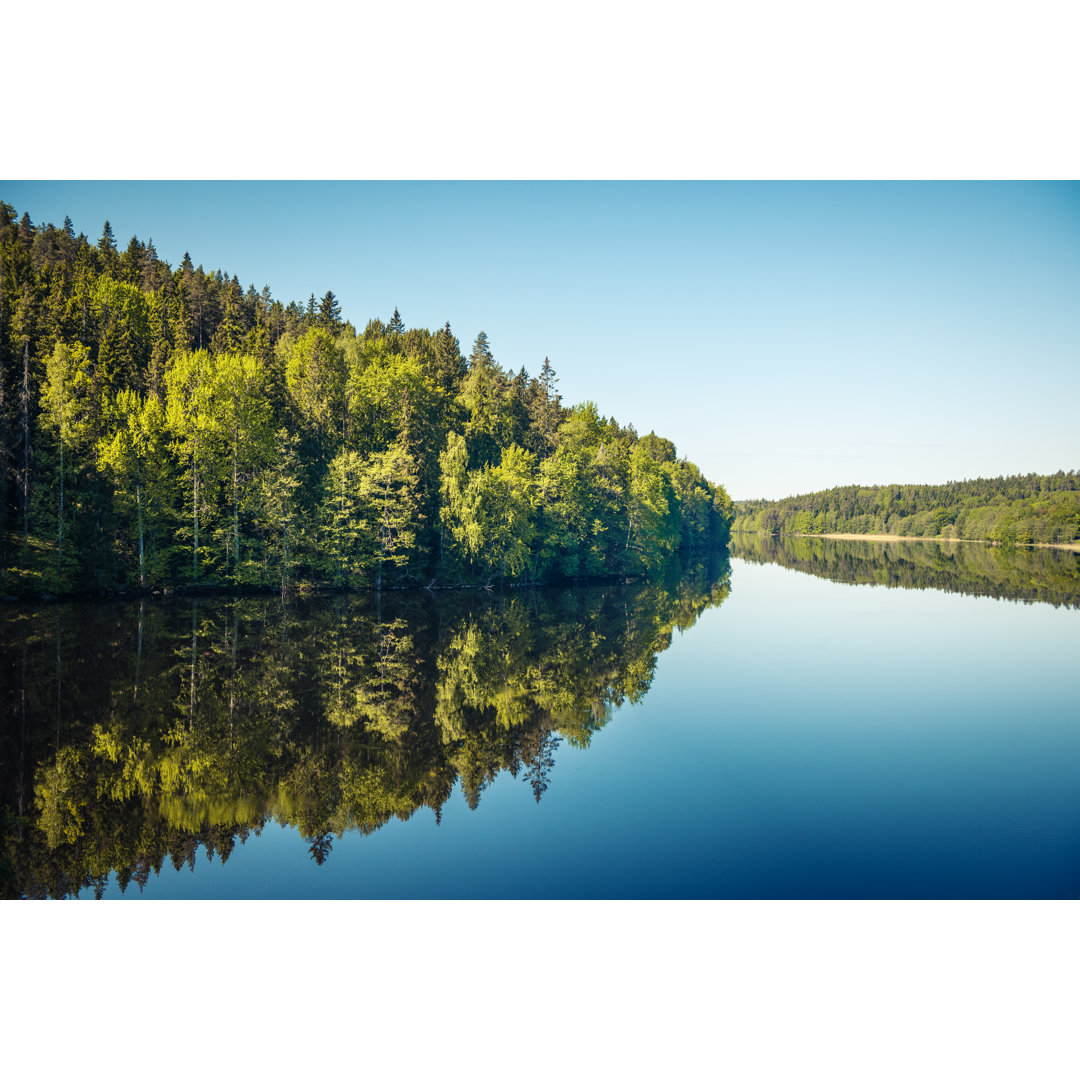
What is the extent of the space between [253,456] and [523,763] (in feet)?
134

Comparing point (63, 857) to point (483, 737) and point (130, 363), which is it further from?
point (130, 363)

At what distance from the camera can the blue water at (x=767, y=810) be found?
11.1 metres

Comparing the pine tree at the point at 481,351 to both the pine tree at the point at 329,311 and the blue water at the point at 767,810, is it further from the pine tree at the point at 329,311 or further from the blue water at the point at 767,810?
the blue water at the point at 767,810

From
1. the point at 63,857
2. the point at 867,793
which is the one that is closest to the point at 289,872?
the point at 63,857

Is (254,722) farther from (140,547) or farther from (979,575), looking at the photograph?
(979,575)

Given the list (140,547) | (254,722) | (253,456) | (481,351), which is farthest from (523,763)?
(481,351)

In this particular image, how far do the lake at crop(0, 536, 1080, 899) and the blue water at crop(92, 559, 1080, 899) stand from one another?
72 millimetres

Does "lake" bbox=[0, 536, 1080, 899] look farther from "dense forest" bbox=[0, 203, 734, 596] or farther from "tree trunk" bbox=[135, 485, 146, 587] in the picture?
"dense forest" bbox=[0, 203, 734, 596]

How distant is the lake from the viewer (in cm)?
1142

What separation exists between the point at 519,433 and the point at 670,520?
32.4m

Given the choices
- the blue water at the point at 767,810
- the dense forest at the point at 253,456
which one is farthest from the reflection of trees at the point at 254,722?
the dense forest at the point at 253,456

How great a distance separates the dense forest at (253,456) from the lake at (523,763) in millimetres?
12122

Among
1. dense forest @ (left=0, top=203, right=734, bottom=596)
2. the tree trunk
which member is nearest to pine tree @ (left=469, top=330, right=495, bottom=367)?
dense forest @ (left=0, top=203, right=734, bottom=596)

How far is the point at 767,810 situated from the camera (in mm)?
14195
